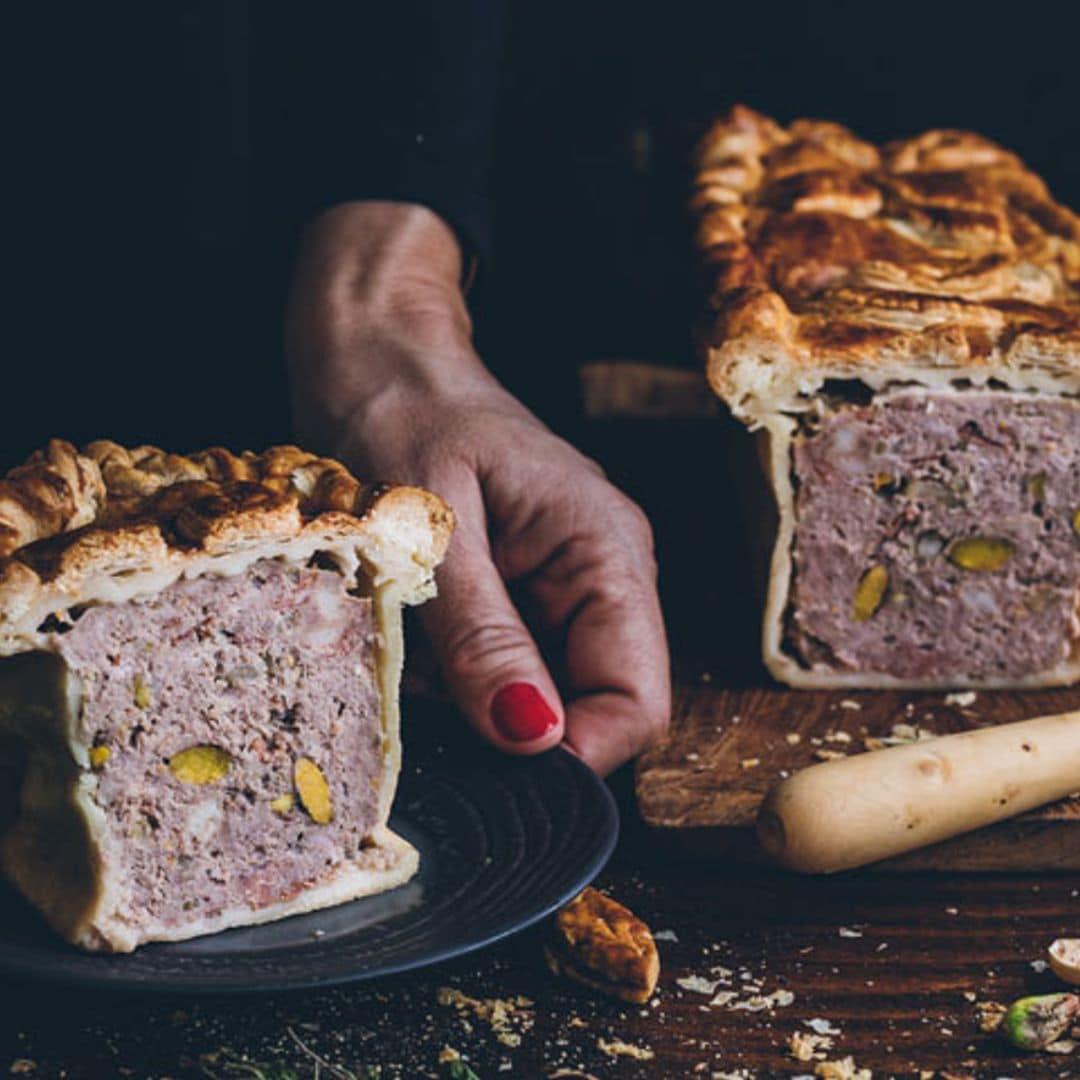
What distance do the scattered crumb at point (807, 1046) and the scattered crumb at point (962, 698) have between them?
4.04 ft

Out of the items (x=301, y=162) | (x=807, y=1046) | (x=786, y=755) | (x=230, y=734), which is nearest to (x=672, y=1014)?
(x=807, y=1046)

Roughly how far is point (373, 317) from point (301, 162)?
44 centimetres

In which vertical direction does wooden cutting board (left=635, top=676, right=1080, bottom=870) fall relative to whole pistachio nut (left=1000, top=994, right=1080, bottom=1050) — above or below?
below

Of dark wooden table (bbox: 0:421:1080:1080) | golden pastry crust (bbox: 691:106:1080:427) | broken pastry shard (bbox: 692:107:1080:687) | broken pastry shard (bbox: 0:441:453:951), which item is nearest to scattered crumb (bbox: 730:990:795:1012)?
dark wooden table (bbox: 0:421:1080:1080)

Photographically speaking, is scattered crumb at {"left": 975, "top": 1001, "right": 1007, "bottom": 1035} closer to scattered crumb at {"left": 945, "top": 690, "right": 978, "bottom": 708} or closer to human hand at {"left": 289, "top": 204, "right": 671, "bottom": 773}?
human hand at {"left": 289, "top": 204, "right": 671, "bottom": 773}

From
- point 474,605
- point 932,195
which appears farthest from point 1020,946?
point 932,195

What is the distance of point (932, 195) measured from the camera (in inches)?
171

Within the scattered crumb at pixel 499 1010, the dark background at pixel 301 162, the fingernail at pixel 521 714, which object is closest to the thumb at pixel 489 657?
the fingernail at pixel 521 714

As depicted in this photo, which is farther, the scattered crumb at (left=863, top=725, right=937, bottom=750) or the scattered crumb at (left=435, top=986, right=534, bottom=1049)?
the scattered crumb at (left=863, top=725, right=937, bottom=750)

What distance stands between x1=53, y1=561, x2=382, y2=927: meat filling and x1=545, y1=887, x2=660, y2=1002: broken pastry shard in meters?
0.35

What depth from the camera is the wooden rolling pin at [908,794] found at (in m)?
2.78

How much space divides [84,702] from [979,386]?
1.78 metres

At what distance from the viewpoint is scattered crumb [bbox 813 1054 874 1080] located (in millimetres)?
2346

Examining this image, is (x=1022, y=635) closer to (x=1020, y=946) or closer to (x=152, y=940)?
(x=1020, y=946)
